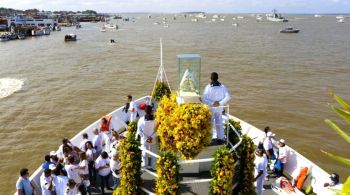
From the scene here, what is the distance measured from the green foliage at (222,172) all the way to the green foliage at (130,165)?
1.54m

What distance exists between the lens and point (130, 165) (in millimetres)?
6438

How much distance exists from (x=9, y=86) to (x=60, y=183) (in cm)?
2409

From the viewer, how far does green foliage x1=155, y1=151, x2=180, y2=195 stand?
603cm

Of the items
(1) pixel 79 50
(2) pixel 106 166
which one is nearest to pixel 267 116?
(2) pixel 106 166

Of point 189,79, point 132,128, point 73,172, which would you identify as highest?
point 189,79

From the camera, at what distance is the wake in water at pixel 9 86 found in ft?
84.8

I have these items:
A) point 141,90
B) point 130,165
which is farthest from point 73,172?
point 141,90

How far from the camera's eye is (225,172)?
6.07 meters

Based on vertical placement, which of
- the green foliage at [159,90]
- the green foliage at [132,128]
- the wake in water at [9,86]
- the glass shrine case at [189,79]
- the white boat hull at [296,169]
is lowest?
the wake in water at [9,86]

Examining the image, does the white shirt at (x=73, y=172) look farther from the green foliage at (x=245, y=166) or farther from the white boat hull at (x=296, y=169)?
the green foliage at (x=245, y=166)

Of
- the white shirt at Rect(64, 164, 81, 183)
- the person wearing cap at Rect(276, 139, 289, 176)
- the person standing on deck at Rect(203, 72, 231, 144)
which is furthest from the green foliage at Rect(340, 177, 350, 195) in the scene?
the person wearing cap at Rect(276, 139, 289, 176)

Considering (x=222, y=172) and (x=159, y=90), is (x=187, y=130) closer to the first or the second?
(x=222, y=172)

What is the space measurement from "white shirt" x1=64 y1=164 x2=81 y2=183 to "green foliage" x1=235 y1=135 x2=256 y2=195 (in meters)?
3.87

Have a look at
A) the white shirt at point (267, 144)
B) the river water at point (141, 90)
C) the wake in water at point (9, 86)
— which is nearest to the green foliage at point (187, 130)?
the white shirt at point (267, 144)
